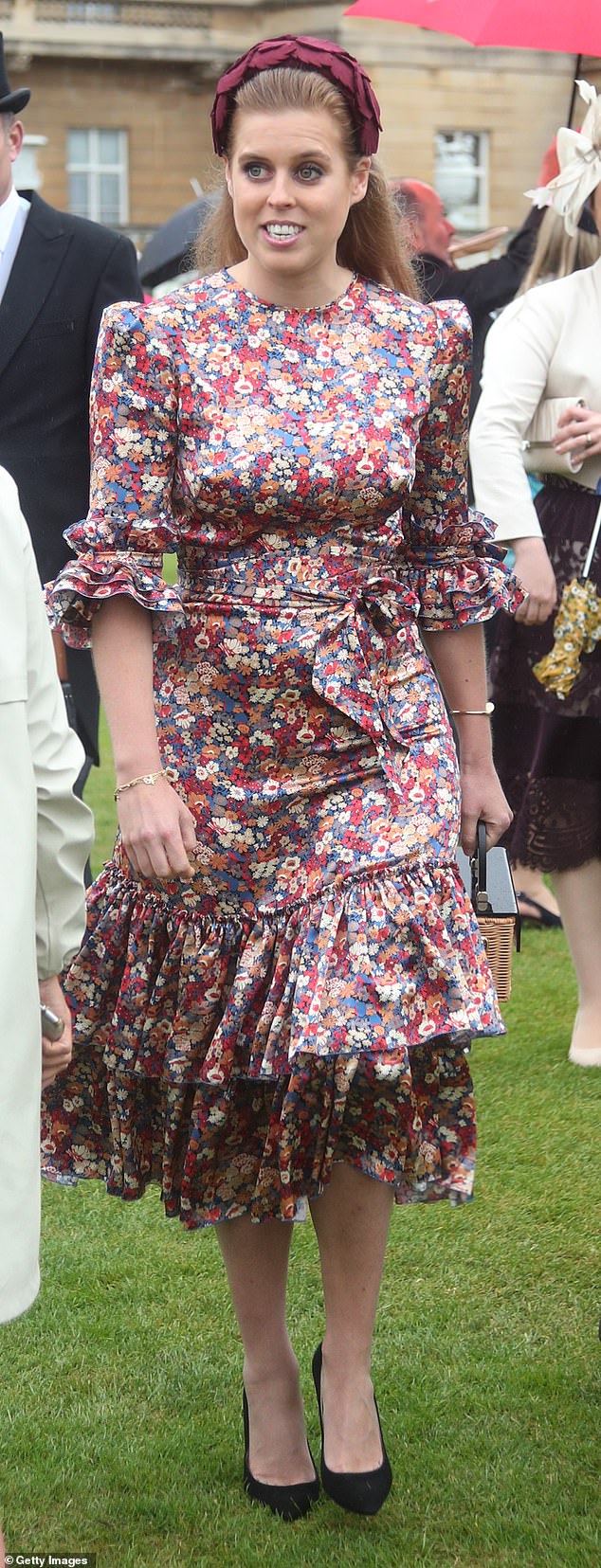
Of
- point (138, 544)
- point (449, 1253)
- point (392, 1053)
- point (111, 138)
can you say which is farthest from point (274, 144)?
point (111, 138)

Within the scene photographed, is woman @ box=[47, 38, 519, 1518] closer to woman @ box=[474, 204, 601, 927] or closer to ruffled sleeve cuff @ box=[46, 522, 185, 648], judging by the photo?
ruffled sleeve cuff @ box=[46, 522, 185, 648]

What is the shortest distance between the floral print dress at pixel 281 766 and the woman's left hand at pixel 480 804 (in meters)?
0.31

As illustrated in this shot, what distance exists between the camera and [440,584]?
3412 mm

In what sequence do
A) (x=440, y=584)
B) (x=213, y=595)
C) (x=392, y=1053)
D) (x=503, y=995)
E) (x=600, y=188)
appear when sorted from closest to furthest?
(x=392, y=1053)
(x=213, y=595)
(x=440, y=584)
(x=503, y=995)
(x=600, y=188)

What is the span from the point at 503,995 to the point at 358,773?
856 millimetres

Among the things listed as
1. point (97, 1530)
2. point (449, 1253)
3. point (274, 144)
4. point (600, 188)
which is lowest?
point (449, 1253)

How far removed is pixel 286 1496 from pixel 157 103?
4877 centimetres

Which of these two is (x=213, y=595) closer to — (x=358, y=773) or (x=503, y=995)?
(x=358, y=773)

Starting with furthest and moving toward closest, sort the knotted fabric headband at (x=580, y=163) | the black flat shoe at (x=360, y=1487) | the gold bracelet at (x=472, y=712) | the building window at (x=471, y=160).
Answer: the building window at (x=471, y=160) < the knotted fabric headband at (x=580, y=163) < the gold bracelet at (x=472, y=712) < the black flat shoe at (x=360, y=1487)

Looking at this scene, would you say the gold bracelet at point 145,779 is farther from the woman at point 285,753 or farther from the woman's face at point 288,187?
the woman's face at point 288,187

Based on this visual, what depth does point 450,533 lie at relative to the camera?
3.41 metres

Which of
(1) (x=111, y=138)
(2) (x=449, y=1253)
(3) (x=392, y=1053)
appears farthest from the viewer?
(1) (x=111, y=138)

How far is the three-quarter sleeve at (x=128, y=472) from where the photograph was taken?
3.06m

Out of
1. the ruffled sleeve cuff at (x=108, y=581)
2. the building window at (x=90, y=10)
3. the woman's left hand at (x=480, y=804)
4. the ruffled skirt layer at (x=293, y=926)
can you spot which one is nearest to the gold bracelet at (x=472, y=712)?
the woman's left hand at (x=480, y=804)
